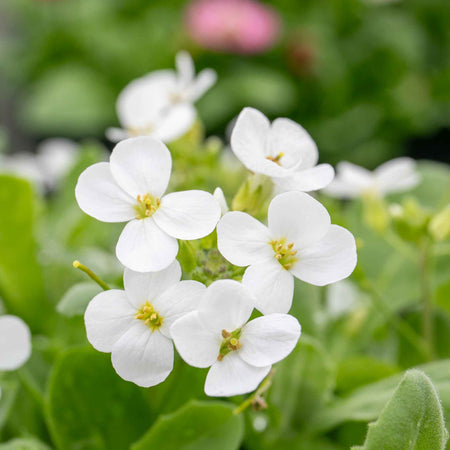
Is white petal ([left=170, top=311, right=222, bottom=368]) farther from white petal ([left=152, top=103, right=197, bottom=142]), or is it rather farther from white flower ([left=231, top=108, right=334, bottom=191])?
white petal ([left=152, top=103, right=197, bottom=142])

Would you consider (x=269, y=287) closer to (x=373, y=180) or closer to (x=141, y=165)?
(x=141, y=165)

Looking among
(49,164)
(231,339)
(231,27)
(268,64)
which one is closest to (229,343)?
(231,339)

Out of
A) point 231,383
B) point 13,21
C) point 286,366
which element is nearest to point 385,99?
point 13,21

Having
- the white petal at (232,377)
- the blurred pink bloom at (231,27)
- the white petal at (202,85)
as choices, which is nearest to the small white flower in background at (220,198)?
the white petal at (232,377)

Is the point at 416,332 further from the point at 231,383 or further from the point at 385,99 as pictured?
the point at 385,99

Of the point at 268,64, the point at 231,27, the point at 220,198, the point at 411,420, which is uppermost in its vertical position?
the point at 220,198

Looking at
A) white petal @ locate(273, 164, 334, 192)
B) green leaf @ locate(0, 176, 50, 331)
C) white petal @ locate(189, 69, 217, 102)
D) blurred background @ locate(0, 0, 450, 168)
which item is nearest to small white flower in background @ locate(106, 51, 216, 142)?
white petal @ locate(189, 69, 217, 102)
